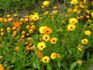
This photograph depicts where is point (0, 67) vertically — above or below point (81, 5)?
below

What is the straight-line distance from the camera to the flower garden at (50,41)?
13.1 ft

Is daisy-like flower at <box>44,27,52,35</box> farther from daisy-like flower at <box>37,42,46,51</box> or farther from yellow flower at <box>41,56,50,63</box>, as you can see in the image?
yellow flower at <box>41,56,50,63</box>

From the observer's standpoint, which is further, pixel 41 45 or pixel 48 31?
pixel 48 31

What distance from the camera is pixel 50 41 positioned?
403cm

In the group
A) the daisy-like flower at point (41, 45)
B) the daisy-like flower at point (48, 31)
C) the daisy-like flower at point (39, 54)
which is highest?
the daisy-like flower at point (48, 31)

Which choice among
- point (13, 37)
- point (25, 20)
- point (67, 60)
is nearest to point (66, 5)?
point (25, 20)

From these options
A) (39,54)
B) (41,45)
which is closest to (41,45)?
(41,45)

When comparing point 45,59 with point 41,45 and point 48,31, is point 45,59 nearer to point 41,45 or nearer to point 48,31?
point 41,45

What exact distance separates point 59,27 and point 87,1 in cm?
99

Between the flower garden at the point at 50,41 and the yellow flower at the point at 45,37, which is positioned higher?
the yellow flower at the point at 45,37

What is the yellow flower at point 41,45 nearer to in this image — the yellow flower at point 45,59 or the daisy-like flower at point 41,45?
the daisy-like flower at point 41,45

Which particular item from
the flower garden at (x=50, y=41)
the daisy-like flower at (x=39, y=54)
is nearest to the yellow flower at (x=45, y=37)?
the flower garden at (x=50, y=41)

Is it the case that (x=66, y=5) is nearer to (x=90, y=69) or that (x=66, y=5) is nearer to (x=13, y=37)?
(x=13, y=37)

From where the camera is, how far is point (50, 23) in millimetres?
4613
